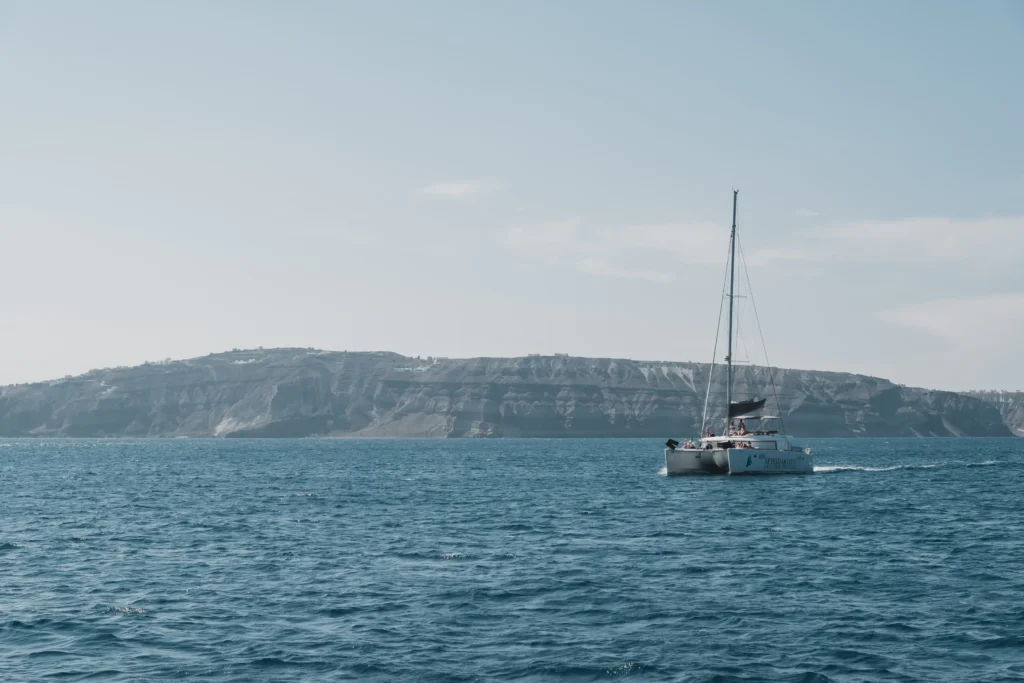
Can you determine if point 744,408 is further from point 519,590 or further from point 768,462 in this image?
point 519,590

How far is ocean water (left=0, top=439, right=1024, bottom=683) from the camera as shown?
2164 cm

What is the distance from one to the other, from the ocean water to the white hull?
13310 mm

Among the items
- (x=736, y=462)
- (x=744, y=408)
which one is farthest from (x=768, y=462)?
(x=744, y=408)

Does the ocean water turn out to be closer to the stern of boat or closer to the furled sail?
the stern of boat

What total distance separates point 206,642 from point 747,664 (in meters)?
11.8

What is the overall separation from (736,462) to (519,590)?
150 ft

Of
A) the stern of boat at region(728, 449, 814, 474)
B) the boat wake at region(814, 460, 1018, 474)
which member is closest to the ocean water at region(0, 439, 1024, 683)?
the stern of boat at region(728, 449, 814, 474)

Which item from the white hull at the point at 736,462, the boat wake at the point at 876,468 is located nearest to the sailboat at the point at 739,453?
the white hull at the point at 736,462

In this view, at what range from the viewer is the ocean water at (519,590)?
21.6 meters

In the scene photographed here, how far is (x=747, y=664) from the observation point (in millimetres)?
21266

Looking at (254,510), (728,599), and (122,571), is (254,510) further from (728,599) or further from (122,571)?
(728,599)

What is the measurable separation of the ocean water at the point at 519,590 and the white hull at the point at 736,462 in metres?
13.3

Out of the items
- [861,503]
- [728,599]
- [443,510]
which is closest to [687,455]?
[861,503]

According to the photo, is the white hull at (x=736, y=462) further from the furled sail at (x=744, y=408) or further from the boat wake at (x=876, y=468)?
the boat wake at (x=876, y=468)
